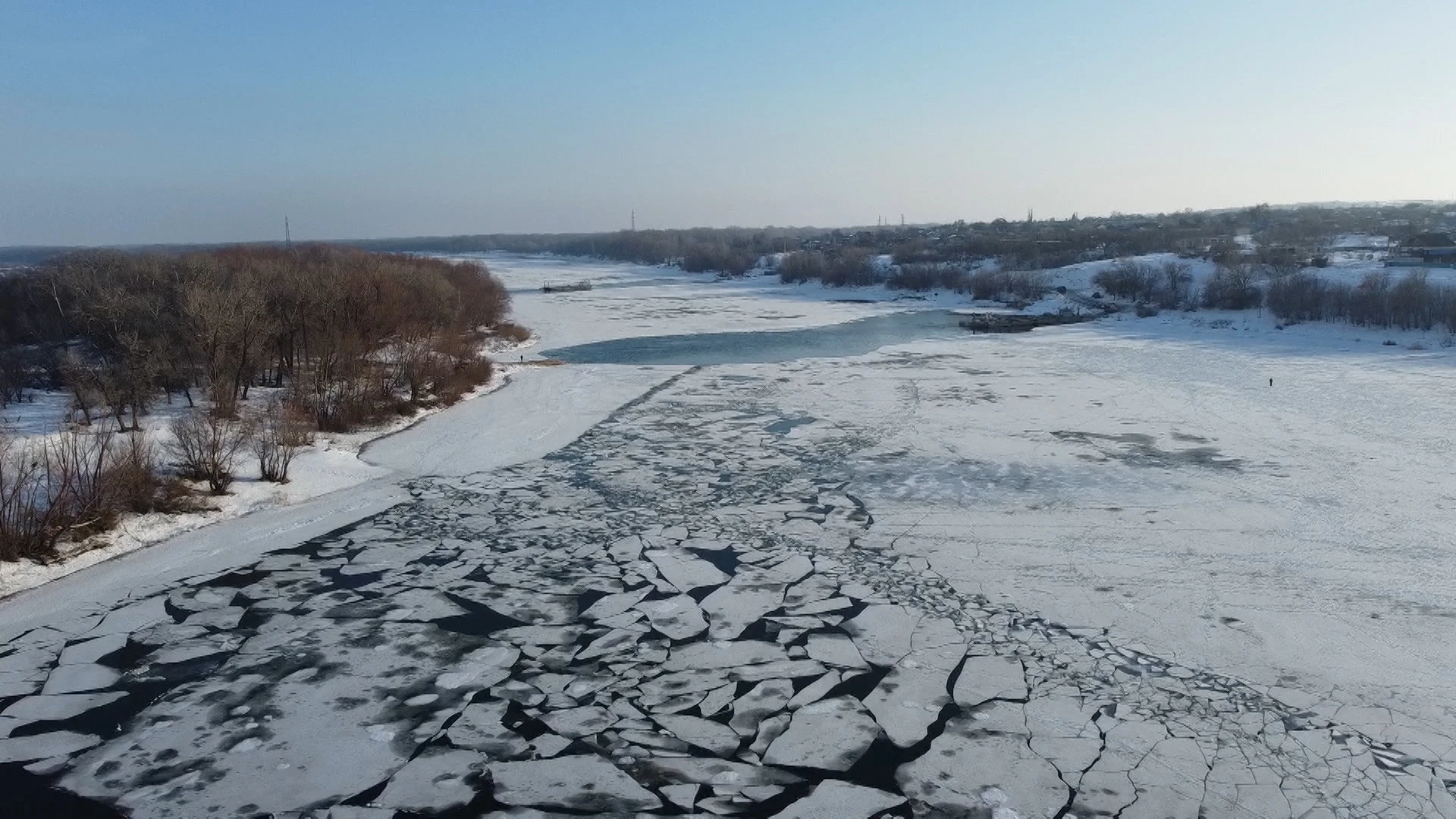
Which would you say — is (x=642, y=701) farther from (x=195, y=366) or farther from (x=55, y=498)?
(x=195, y=366)

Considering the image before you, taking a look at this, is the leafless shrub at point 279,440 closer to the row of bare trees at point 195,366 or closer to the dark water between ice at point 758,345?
the row of bare trees at point 195,366

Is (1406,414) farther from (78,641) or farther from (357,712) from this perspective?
(78,641)

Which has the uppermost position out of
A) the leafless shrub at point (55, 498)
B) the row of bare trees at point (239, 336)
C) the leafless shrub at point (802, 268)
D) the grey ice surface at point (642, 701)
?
the leafless shrub at point (802, 268)

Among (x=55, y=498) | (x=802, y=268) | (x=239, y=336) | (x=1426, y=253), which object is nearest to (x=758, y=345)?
(x=239, y=336)

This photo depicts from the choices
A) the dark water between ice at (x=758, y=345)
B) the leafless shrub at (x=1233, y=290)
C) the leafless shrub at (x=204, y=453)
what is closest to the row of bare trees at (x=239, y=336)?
the leafless shrub at (x=204, y=453)

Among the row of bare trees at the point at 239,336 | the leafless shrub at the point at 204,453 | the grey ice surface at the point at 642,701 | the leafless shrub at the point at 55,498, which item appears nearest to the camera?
the grey ice surface at the point at 642,701

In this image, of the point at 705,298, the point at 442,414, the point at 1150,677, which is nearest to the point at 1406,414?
the point at 1150,677

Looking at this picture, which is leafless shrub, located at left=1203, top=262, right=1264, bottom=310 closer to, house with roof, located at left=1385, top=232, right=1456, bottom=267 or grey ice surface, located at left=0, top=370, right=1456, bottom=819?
house with roof, located at left=1385, top=232, right=1456, bottom=267
